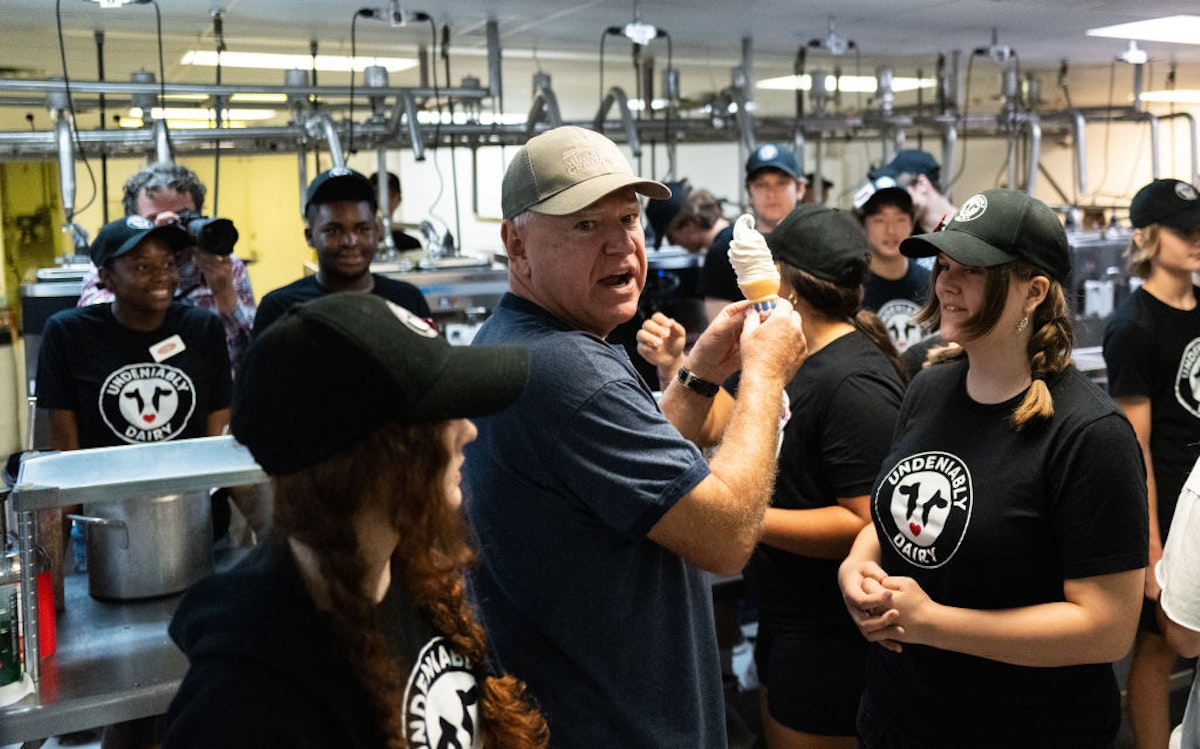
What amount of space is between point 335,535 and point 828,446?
3.91 feet

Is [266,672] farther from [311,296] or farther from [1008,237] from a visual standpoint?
[311,296]

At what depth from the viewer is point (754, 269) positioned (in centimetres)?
156

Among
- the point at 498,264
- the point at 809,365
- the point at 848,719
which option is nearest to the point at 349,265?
the point at 498,264

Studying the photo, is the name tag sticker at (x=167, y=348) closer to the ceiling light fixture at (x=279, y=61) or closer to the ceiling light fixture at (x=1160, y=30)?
the ceiling light fixture at (x=279, y=61)

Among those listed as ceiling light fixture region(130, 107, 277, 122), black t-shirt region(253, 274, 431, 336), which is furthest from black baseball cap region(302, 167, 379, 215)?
ceiling light fixture region(130, 107, 277, 122)

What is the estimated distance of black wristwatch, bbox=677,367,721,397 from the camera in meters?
1.61

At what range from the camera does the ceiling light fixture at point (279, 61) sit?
17.8 ft

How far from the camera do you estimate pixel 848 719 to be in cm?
189

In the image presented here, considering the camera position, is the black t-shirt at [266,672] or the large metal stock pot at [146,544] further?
the large metal stock pot at [146,544]

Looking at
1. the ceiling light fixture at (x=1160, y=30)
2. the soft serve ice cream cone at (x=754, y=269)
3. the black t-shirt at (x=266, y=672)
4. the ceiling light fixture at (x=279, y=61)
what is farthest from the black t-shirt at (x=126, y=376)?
the ceiling light fixture at (x=1160, y=30)

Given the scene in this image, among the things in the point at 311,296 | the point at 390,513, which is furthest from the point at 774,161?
the point at 390,513

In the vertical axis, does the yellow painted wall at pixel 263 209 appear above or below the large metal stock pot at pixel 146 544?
above

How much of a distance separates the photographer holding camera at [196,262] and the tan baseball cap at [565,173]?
1919mm

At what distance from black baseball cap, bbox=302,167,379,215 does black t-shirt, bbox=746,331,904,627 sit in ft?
5.30
